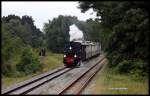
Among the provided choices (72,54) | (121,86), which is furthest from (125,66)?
(72,54)

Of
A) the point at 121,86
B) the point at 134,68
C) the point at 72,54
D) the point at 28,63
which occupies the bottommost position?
the point at 121,86

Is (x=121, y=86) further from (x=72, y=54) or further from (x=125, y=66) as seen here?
(x=72, y=54)

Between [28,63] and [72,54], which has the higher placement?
[72,54]

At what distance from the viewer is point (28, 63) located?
42531 millimetres

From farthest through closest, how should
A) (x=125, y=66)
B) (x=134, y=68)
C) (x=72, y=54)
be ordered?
(x=72, y=54) → (x=125, y=66) → (x=134, y=68)

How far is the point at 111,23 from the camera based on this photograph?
36.9m

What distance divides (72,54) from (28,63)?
1024cm

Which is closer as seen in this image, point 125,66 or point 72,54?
point 125,66

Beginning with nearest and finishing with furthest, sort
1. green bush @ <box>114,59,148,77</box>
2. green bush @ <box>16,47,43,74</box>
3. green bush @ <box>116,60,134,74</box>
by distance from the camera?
green bush @ <box>114,59,148,77</box>
green bush @ <box>116,60,134,74</box>
green bush @ <box>16,47,43,74</box>

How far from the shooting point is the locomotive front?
168ft

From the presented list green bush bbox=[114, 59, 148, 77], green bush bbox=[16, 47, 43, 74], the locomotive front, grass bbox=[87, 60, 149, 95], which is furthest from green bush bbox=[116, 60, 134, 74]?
the locomotive front

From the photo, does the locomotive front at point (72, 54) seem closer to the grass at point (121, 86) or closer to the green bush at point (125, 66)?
the green bush at point (125, 66)

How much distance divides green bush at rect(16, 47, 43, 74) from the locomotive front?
7572 mm

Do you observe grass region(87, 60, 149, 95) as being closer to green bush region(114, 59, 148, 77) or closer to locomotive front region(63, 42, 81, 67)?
green bush region(114, 59, 148, 77)
